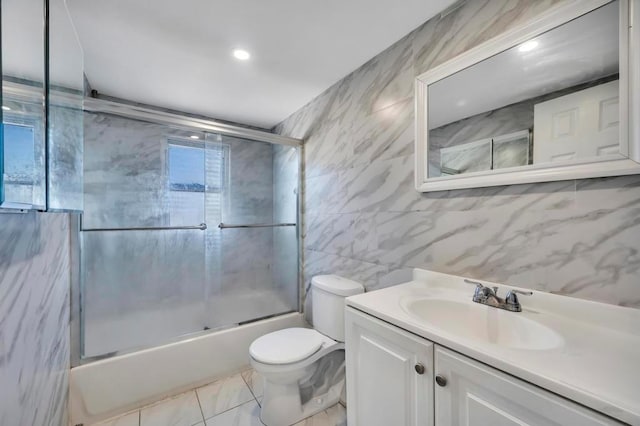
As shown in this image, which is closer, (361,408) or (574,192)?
(574,192)

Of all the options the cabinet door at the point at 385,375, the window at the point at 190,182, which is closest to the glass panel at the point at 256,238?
the window at the point at 190,182

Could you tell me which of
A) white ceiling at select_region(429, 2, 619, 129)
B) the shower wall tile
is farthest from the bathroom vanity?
the shower wall tile

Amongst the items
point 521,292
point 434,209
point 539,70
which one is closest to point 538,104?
point 539,70

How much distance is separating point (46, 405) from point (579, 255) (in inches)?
84.1

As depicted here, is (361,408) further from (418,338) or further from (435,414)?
(418,338)

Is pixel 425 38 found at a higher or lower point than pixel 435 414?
higher

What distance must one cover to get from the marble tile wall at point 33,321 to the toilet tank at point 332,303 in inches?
52.5

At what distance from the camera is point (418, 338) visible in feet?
2.65

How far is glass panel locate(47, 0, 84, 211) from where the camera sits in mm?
875

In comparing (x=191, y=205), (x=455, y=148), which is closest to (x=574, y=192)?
(x=455, y=148)

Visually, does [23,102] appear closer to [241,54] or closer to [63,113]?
[63,113]

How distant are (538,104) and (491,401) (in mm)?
1026

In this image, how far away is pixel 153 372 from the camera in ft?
5.41

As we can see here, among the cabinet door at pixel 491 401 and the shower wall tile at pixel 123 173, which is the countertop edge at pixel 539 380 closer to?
the cabinet door at pixel 491 401
